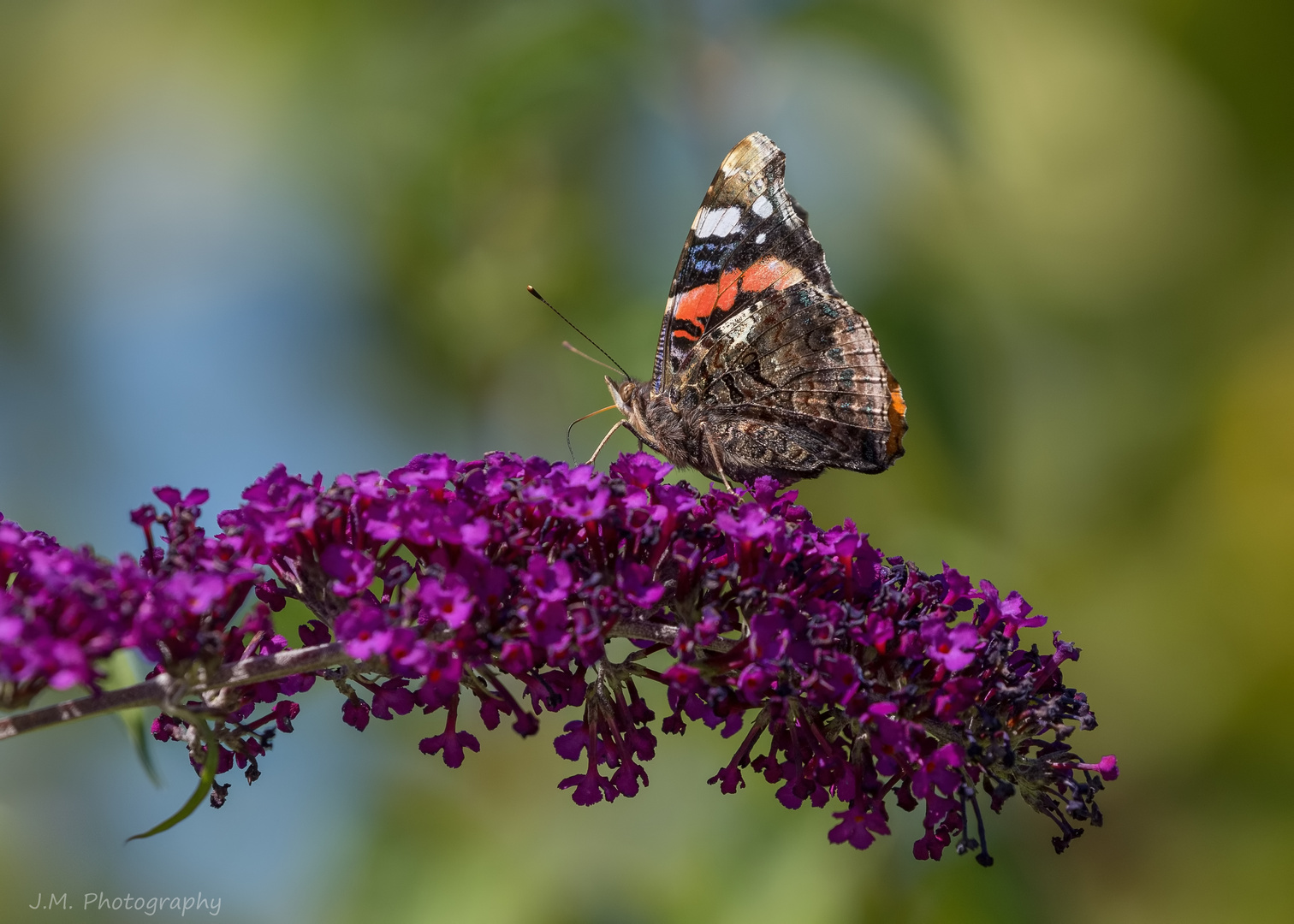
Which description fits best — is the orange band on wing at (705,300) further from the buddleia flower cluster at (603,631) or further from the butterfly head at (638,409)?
the buddleia flower cluster at (603,631)

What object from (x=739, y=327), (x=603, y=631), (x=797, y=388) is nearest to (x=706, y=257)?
(x=739, y=327)

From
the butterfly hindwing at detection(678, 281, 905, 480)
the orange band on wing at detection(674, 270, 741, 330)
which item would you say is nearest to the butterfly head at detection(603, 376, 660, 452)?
A: the butterfly hindwing at detection(678, 281, 905, 480)

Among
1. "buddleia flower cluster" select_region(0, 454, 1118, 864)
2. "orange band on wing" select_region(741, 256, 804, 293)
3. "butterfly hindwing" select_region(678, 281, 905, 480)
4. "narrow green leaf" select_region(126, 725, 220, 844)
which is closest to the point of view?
"narrow green leaf" select_region(126, 725, 220, 844)

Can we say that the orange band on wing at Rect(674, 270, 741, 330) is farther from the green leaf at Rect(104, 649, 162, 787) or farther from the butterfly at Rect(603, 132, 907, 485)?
the green leaf at Rect(104, 649, 162, 787)

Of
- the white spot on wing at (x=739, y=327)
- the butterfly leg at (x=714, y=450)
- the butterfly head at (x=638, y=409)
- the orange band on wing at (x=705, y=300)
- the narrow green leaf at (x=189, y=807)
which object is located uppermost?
the orange band on wing at (x=705, y=300)

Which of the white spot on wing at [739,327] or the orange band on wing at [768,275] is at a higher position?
the orange band on wing at [768,275]

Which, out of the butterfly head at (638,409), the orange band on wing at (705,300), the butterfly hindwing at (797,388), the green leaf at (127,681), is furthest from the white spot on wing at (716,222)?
the green leaf at (127,681)
